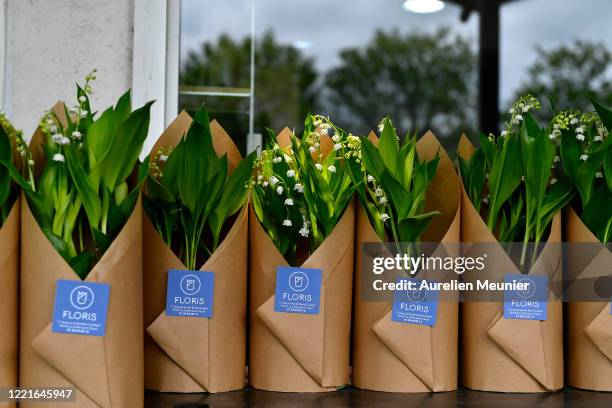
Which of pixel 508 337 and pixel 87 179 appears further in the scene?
pixel 508 337

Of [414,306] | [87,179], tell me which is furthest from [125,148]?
[414,306]

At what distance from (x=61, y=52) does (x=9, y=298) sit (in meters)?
0.82

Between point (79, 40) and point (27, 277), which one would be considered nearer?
point (27, 277)

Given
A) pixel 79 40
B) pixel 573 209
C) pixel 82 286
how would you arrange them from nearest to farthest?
1. pixel 82 286
2. pixel 573 209
3. pixel 79 40

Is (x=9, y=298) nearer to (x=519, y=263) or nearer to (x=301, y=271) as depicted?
(x=301, y=271)

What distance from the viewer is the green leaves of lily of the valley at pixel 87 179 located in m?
0.89

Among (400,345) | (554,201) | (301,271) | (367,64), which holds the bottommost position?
(400,345)

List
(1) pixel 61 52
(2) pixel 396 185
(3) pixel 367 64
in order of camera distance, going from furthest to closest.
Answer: (3) pixel 367 64
(1) pixel 61 52
(2) pixel 396 185

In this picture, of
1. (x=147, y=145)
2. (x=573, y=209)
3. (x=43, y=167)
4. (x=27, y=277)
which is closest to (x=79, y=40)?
(x=147, y=145)

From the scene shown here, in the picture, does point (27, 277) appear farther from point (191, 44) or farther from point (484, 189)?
point (191, 44)

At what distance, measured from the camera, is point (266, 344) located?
1.04 meters

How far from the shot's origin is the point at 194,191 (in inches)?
39.5

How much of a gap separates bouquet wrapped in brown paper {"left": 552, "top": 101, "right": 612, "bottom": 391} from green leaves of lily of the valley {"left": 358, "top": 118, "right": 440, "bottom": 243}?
9.8 inches

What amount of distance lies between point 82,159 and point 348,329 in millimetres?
506
